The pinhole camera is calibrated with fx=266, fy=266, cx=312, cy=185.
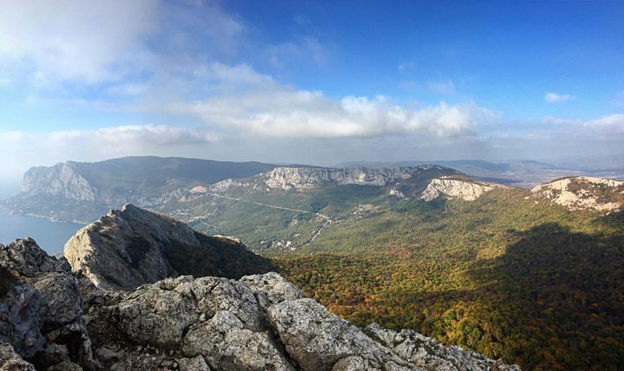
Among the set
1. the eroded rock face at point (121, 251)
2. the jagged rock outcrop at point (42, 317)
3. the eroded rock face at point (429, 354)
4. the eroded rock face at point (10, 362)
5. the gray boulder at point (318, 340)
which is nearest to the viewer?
the eroded rock face at point (10, 362)

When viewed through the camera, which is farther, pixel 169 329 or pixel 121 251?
pixel 121 251

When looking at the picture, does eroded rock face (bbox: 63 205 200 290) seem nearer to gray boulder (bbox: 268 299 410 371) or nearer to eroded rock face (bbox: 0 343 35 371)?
gray boulder (bbox: 268 299 410 371)

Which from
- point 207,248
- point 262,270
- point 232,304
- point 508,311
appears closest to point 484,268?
point 508,311

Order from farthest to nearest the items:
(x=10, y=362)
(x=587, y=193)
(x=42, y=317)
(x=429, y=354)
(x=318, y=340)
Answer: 1. (x=587, y=193)
2. (x=429, y=354)
3. (x=318, y=340)
4. (x=42, y=317)
5. (x=10, y=362)

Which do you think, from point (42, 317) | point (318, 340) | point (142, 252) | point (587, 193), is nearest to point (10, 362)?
point (42, 317)

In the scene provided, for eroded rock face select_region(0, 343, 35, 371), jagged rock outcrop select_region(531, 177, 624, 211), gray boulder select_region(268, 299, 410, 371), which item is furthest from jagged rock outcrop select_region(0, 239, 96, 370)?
jagged rock outcrop select_region(531, 177, 624, 211)

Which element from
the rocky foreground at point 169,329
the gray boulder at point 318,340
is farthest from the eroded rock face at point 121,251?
the gray boulder at point 318,340

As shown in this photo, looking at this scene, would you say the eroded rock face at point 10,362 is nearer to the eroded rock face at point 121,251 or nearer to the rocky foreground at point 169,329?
the rocky foreground at point 169,329

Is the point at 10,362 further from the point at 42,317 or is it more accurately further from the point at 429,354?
the point at 429,354
